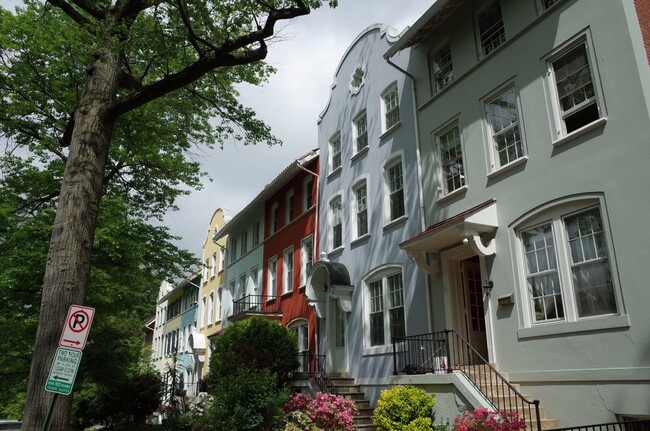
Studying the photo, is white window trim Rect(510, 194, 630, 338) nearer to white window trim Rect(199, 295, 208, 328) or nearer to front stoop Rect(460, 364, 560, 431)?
front stoop Rect(460, 364, 560, 431)

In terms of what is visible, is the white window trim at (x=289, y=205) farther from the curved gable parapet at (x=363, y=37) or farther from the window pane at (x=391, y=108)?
the window pane at (x=391, y=108)

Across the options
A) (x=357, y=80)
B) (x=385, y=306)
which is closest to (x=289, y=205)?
(x=357, y=80)

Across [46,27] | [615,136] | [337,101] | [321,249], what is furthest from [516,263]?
[46,27]

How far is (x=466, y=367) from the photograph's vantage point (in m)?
10.2

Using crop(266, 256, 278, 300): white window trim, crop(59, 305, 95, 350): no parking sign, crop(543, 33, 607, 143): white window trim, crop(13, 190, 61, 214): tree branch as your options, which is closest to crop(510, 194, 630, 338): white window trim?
crop(543, 33, 607, 143): white window trim

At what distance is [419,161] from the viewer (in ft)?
44.3

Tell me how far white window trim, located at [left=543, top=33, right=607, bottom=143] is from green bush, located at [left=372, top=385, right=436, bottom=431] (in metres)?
5.38

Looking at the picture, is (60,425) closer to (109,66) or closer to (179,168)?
(109,66)

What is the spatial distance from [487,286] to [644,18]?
5508mm

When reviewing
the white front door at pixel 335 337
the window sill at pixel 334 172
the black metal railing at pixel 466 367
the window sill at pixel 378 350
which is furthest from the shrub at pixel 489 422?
the window sill at pixel 334 172

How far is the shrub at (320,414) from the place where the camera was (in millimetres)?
11602

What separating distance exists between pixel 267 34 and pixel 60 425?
682 cm

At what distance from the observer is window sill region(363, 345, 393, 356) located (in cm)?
1373

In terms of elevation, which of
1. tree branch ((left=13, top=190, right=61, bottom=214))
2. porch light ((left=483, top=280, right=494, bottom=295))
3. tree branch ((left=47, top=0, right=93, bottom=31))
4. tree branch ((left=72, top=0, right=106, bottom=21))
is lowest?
porch light ((left=483, top=280, right=494, bottom=295))
